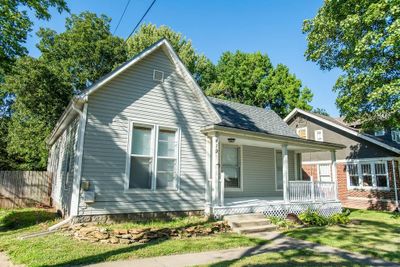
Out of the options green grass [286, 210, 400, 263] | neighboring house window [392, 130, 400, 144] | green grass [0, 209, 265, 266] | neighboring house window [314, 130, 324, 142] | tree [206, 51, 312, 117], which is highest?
tree [206, 51, 312, 117]

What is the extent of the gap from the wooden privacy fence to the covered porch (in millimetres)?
9690

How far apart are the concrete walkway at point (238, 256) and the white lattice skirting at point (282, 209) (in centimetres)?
197

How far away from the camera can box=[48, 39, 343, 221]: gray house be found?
8.23 m

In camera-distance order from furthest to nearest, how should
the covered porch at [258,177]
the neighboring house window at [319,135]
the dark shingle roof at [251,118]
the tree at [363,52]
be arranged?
the neighboring house window at [319,135]
the dark shingle roof at [251,118]
the tree at [363,52]
the covered porch at [258,177]

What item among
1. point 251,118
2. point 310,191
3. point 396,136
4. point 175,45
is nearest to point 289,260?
point 310,191

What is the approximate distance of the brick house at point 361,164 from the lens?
16.3m

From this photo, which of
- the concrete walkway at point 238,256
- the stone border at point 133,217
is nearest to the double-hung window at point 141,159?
the stone border at point 133,217

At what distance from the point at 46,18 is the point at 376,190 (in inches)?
786

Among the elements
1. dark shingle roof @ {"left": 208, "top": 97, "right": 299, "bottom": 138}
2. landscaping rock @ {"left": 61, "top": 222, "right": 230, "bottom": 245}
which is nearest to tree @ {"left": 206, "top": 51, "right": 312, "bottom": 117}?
dark shingle roof @ {"left": 208, "top": 97, "right": 299, "bottom": 138}

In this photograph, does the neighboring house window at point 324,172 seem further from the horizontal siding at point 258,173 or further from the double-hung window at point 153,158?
the double-hung window at point 153,158

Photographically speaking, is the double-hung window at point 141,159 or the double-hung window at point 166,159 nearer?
the double-hung window at point 141,159

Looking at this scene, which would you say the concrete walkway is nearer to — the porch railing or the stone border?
the stone border

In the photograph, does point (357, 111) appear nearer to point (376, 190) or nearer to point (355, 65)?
point (355, 65)

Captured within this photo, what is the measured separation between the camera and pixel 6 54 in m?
10.9
